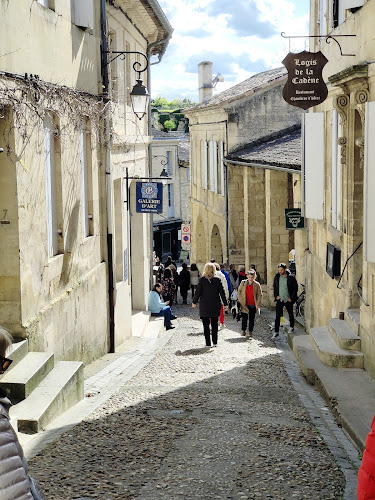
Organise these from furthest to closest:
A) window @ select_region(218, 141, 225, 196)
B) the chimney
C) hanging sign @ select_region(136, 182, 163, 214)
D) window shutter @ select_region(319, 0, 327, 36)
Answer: the chimney, window @ select_region(218, 141, 225, 196), hanging sign @ select_region(136, 182, 163, 214), window shutter @ select_region(319, 0, 327, 36)

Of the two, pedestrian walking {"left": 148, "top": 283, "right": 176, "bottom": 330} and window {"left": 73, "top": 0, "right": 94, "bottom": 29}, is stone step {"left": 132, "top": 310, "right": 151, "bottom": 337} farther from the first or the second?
window {"left": 73, "top": 0, "right": 94, "bottom": 29}

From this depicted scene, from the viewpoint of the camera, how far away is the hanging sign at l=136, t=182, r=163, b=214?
1662 cm

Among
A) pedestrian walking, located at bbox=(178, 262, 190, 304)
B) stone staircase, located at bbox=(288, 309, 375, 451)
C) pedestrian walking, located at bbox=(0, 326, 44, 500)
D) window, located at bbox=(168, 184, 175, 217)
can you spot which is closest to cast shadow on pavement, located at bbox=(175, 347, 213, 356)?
stone staircase, located at bbox=(288, 309, 375, 451)

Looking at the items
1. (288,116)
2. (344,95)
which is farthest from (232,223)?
(344,95)

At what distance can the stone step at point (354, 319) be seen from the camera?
34.9ft

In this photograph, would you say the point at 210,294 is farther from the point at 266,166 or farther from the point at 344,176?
the point at 266,166

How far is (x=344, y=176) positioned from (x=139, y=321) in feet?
24.6

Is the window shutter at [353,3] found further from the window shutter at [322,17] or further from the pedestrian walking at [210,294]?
the pedestrian walking at [210,294]

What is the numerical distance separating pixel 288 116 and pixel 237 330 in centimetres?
1188

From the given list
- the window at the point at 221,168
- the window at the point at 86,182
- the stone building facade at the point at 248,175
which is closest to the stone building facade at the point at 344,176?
the window at the point at 86,182

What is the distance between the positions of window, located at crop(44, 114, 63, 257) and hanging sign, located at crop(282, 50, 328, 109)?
11.4 feet

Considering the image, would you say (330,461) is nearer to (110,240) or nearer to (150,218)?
(110,240)

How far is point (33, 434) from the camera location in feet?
23.3

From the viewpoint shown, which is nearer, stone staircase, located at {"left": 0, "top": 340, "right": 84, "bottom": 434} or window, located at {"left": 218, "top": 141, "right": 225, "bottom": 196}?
stone staircase, located at {"left": 0, "top": 340, "right": 84, "bottom": 434}
